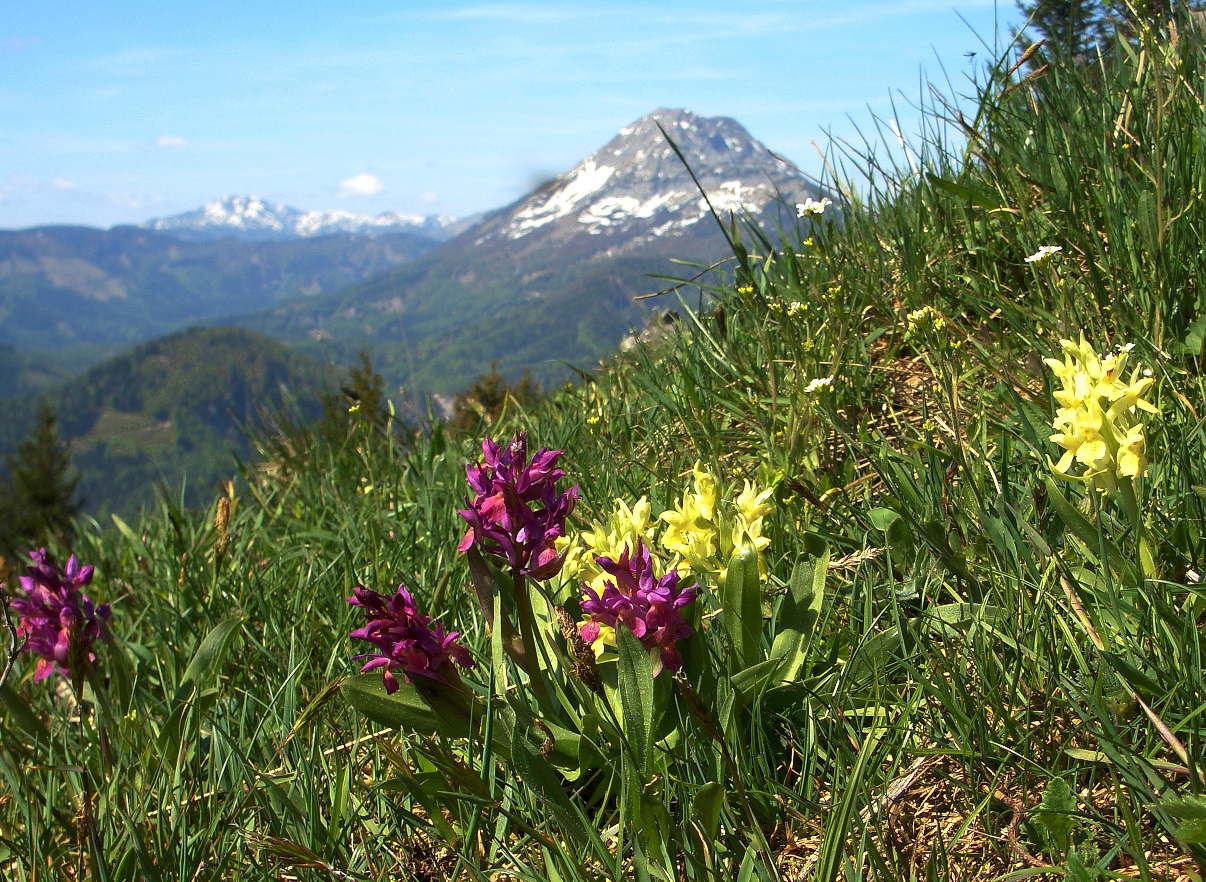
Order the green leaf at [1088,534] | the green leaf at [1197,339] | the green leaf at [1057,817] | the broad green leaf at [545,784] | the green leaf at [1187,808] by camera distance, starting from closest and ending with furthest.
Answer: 1. the green leaf at [1187,808]
2. the green leaf at [1057,817]
3. the broad green leaf at [545,784]
4. the green leaf at [1088,534]
5. the green leaf at [1197,339]

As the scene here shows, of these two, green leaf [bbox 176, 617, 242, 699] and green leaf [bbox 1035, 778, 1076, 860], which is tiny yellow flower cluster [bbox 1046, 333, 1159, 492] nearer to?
green leaf [bbox 1035, 778, 1076, 860]

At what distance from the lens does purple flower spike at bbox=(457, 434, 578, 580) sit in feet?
4.43

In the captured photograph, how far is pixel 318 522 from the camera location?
3.17 meters

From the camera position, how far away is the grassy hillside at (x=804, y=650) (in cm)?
129

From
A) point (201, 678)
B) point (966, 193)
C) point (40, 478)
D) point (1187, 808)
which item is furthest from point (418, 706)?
point (40, 478)

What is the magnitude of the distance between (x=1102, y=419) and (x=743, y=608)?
621 millimetres

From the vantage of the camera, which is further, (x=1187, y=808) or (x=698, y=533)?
(x=698, y=533)

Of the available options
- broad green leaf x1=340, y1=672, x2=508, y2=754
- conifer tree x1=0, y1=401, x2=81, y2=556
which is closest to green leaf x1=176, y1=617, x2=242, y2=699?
broad green leaf x1=340, y1=672, x2=508, y2=754

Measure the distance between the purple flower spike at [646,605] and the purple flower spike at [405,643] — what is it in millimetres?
246

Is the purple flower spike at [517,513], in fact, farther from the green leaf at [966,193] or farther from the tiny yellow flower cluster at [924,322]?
the green leaf at [966,193]

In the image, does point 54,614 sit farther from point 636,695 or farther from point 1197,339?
point 1197,339

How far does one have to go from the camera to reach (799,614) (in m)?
1.56

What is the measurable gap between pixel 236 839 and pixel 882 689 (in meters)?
1.13

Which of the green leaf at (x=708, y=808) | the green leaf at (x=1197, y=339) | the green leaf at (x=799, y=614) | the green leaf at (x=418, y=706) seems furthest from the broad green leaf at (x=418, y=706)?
the green leaf at (x=1197, y=339)
